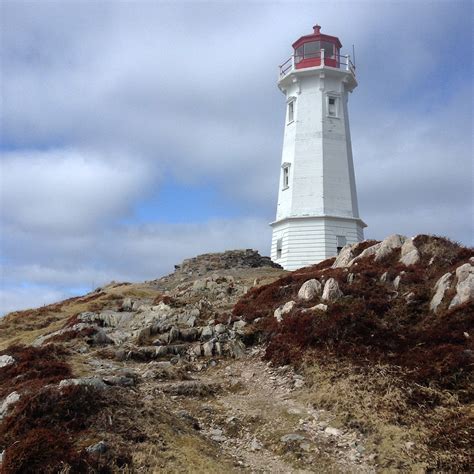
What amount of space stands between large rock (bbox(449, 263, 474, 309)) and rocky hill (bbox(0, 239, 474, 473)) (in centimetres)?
5

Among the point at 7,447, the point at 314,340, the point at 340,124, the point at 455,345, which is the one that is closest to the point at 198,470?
the point at 7,447

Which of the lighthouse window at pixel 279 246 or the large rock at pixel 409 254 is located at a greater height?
the lighthouse window at pixel 279 246

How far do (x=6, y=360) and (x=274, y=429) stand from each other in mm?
9749

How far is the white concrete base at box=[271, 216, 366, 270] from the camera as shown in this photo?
33.3 meters

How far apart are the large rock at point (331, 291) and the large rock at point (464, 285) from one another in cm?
353

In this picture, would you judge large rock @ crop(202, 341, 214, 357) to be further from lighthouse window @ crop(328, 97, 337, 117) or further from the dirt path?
lighthouse window @ crop(328, 97, 337, 117)

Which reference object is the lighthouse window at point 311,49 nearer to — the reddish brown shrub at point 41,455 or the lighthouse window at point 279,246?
the lighthouse window at point 279,246

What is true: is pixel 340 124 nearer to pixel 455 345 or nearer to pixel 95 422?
pixel 455 345

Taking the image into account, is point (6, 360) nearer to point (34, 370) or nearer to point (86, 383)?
point (34, 370)

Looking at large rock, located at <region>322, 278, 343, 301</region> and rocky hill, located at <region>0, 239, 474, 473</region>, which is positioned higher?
large rock, located at <region>322, 278, 343, 301</region>

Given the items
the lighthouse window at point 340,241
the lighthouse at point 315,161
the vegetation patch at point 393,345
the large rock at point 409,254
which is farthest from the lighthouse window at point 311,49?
the vegetation patch at point 393,345

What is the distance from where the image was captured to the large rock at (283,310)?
17.9m

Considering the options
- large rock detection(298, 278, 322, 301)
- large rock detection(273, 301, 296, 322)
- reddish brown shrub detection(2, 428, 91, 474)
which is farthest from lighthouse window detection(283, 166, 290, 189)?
reddish brown shrub detection(2, 428, 91, 474)

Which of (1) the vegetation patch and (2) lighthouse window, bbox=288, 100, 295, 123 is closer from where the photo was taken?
(1) the vegetation patch
